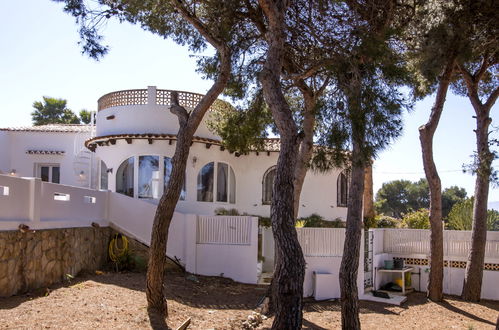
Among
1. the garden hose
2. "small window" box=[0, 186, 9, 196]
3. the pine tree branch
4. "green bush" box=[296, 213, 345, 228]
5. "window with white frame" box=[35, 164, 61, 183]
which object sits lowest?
the garden hose

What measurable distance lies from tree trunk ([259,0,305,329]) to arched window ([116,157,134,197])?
998 cm

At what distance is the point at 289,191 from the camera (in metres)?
7.03

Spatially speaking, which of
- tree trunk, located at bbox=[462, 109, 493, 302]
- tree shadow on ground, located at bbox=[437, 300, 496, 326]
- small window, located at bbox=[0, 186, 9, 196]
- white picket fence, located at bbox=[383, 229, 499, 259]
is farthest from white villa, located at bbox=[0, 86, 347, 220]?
small window, located at bbox=[0, 186, 9, 196]

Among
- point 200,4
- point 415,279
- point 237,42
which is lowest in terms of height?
Answer: point 415,279

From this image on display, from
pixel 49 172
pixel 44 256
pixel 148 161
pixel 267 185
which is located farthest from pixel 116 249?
pixel 49 172

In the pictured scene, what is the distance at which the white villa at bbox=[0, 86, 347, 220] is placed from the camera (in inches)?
662

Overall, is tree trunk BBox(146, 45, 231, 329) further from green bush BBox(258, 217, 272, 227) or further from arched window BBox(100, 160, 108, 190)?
arched window BBox(100, 160, 108, 190)

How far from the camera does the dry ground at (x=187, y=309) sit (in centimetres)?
797

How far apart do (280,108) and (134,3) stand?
14.9ft

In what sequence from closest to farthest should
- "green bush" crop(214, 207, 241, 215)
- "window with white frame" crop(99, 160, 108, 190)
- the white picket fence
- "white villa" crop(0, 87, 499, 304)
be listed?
"white villa" crop(0, 87, 499, 304), the white picket fence, "green bush" crop(214, 207, 241, 215), "window with white frame" crop(99, 160, 108, 190)

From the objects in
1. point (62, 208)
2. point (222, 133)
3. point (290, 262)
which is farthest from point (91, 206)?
point (290, 262)

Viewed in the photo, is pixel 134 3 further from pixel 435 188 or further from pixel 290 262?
pixel 435 188

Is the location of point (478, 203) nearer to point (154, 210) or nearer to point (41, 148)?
point (154, 210)

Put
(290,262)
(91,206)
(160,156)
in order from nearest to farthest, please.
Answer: (290,262)
(91,206)
(160,156)
